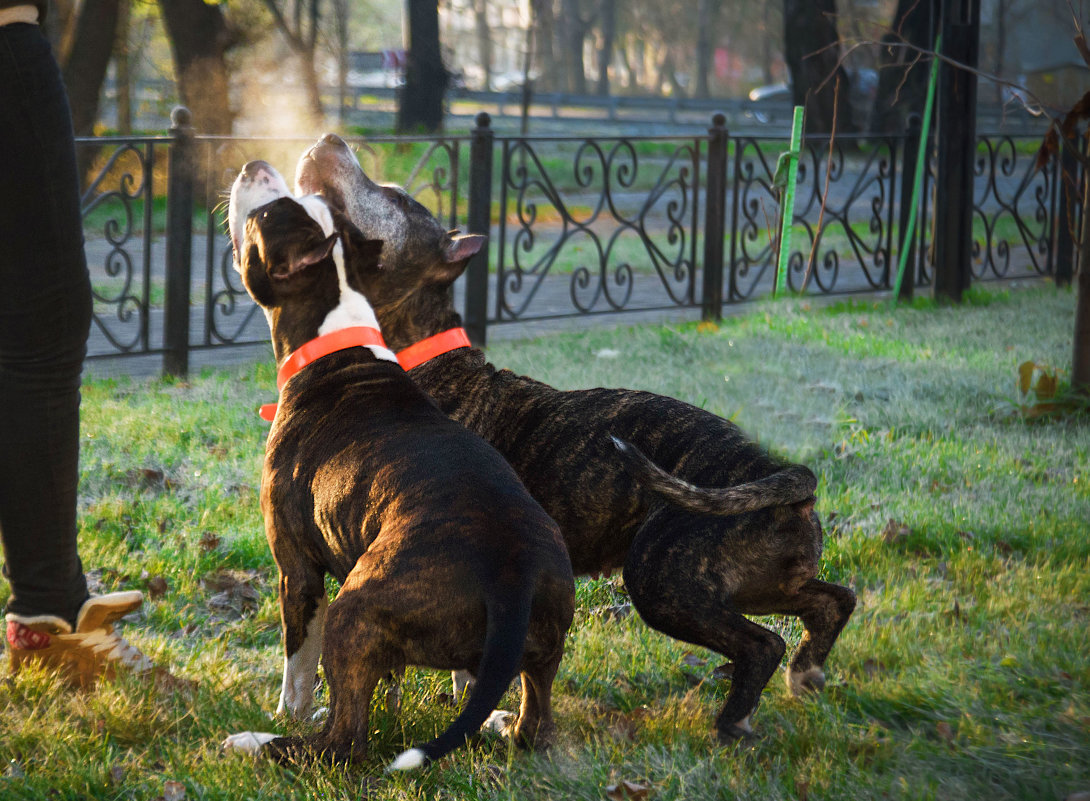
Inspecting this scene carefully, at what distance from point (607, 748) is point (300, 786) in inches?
27.3

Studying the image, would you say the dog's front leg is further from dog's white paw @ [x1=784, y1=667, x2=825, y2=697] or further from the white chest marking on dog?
dog's white paw @ [x1=784, y1=667, x2=825, y2=697]

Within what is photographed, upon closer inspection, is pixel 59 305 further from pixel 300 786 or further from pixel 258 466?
pixel 258 466

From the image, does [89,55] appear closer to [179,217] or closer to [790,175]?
[179,217]

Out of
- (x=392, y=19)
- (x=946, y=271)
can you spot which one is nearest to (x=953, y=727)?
(x=946, y=271)

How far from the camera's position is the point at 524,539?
2398 millimetres

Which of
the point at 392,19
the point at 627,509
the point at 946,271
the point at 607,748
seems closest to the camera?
the point at 607,748

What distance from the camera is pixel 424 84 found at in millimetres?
9781

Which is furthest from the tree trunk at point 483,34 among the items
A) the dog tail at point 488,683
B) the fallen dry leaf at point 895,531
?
the dog tail at point 488,683

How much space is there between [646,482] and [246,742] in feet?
3.68

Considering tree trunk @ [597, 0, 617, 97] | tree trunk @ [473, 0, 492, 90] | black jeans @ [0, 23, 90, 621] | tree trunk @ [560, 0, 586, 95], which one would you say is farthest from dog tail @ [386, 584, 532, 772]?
tree trunk @ [597, 0, 617, 97]

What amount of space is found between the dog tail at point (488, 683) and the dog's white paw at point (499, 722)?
0.56 metres

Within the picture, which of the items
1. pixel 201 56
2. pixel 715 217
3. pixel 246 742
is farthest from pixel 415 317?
pixel 201 56

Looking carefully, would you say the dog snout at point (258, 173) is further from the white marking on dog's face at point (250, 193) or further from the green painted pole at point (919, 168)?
the green painted pole at point (919, 168)

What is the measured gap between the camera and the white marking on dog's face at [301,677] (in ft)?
9.36
